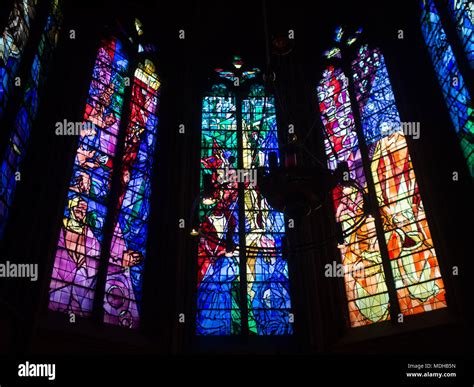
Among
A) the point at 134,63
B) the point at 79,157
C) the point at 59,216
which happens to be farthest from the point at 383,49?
the point at 59,216

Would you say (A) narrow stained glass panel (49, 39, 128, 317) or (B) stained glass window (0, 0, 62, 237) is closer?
(B) stained glass window (0, 0, 62, 237)

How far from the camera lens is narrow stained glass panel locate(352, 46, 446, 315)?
6.92m

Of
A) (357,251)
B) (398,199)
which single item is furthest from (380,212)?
(357,251)

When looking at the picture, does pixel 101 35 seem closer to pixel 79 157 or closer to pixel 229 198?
pixel 79 157

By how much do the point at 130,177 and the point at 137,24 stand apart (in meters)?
3.58

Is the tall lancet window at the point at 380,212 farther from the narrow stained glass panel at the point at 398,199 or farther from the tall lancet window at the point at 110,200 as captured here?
the tall lancet window at the point at 110,200

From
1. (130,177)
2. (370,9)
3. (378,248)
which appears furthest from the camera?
(370,9)

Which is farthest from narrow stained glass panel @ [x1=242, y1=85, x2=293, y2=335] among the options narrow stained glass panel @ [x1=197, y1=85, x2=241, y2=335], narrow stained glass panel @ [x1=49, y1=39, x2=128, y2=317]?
narrow stained glass panel @ [x1=49, y1=39, x2=128, y2=317]

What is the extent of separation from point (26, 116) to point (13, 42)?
2.89 feet

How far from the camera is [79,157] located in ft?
24.9

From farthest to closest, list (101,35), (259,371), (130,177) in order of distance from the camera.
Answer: (101,35) < (130,177) < (259,371)

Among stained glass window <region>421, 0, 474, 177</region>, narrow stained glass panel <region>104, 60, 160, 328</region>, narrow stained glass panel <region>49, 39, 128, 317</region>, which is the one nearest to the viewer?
narrow stained glass panel <region>49, 39, 128, 317</region>

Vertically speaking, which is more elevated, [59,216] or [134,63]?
[134,63]

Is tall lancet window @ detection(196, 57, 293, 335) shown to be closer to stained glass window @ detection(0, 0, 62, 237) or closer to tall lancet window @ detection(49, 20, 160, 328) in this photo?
tall lancet window @ detection(49, 20, 160, 328)
